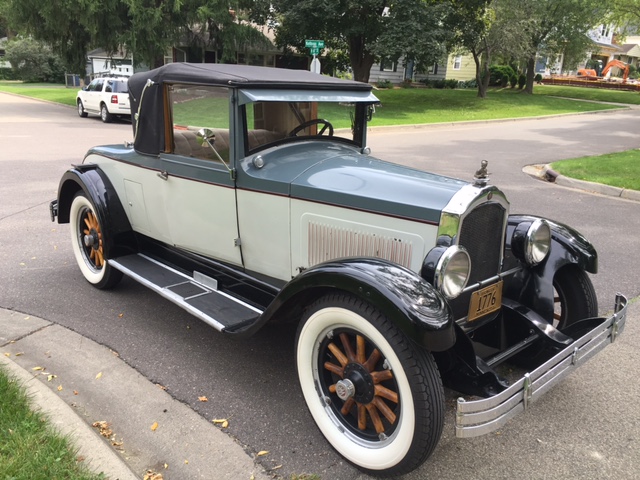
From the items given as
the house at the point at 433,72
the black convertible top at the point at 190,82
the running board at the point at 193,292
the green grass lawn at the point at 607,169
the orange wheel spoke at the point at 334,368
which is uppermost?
the house at the point at 433,72

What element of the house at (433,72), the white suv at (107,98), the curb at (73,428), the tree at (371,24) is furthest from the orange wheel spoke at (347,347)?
the house at (433,72)

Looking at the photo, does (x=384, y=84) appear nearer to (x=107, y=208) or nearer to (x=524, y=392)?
(x=107, y=208)

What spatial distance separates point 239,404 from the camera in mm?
3012

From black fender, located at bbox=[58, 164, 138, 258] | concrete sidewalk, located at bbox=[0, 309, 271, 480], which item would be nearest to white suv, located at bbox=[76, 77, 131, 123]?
black fender, located at bbox=[58, 164, 138, 258]

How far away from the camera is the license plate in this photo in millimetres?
2910

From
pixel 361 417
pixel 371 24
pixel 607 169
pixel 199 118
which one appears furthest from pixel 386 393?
pixel 371 24

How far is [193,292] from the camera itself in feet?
11.9

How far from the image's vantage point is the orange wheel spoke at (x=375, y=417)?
8.11ft

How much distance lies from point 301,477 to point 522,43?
87.7 ft

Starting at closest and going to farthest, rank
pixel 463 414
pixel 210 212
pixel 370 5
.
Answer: pixel 463 414 → pixel 210 212 → pixel 370 5

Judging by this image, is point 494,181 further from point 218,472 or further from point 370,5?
point 370,5

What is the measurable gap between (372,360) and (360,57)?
72.7 ft

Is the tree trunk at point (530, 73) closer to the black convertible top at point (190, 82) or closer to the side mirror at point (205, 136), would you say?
the black convertible top at point (190, 82)

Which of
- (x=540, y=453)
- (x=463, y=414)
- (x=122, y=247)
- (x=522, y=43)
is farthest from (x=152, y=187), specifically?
(x=522, y=43)
